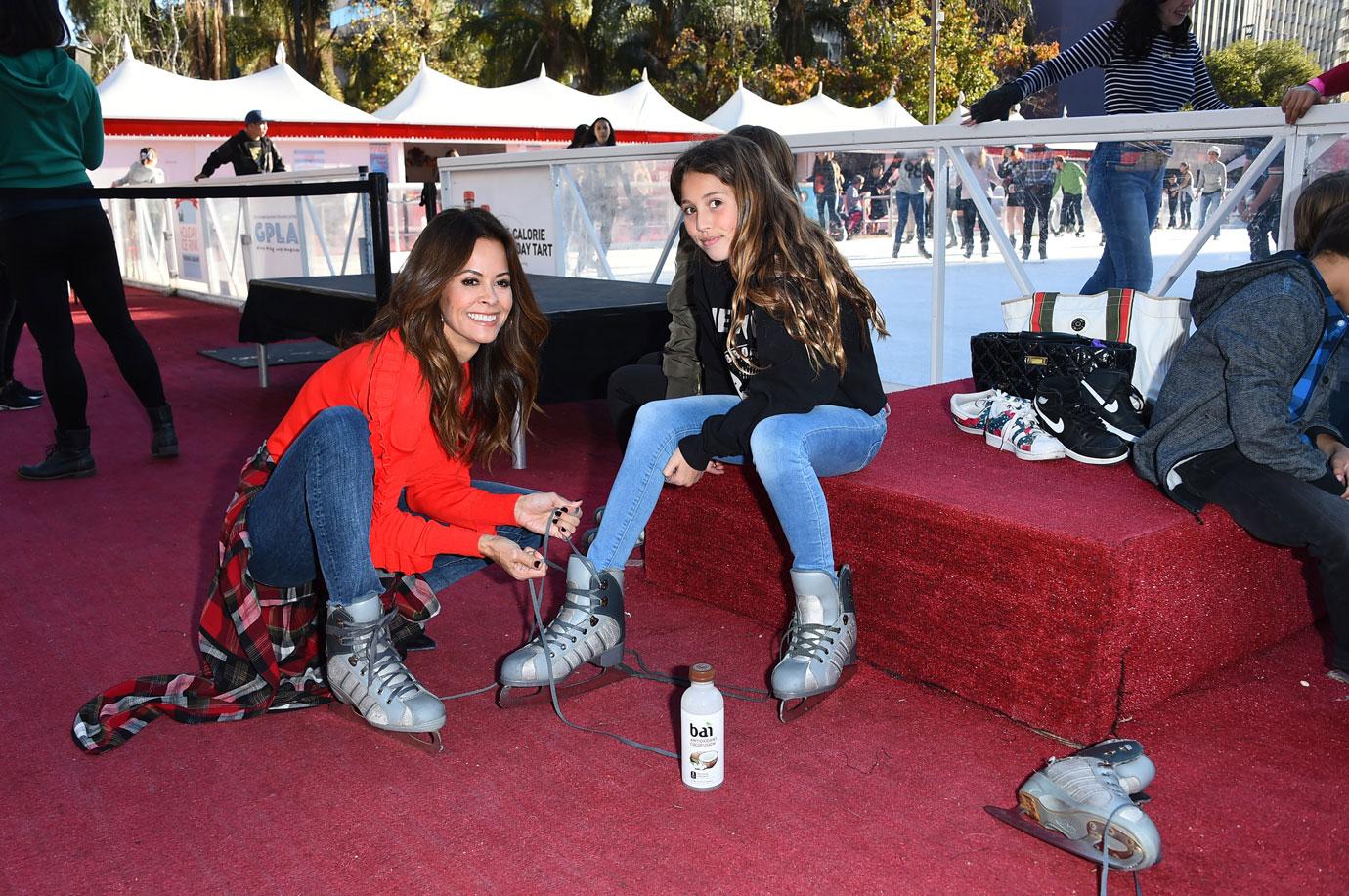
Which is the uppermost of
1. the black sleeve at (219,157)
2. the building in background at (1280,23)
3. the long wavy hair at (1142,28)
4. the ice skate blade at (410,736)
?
the building in background at (1280,23)

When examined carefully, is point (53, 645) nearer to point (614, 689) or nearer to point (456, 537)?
point (456, 537)

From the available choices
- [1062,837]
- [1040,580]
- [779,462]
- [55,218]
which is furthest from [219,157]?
[1062,837]

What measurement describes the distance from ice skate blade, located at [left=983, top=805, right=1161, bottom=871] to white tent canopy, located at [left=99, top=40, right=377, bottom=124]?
17.4m

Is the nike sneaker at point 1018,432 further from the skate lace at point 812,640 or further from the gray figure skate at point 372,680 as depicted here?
the gray figure skate at point 372,680

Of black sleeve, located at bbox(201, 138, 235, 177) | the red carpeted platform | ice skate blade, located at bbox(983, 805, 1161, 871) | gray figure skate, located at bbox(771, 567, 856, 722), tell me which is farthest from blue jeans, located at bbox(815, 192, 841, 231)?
black sleeve, located at bbox(201, 138, 235, 177)

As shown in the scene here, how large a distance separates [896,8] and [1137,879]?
31717 millimetres

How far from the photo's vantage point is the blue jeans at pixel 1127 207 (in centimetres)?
416

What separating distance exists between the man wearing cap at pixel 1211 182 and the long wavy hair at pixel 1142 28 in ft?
1.81

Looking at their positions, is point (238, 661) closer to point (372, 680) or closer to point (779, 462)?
point (372, 680)

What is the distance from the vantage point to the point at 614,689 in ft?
8.86

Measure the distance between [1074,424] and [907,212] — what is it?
2732 mm

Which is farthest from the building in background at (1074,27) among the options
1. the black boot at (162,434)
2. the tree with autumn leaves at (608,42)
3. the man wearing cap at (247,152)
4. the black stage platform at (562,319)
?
the black boot at (162,434)

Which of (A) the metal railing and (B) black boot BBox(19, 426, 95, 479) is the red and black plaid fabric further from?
(A) the metal railing

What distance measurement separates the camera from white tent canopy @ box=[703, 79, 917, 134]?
66.5 ft
